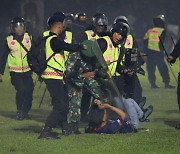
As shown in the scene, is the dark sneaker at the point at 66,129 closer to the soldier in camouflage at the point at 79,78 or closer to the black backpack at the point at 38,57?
the soldier in camouflage at the point at 79,78

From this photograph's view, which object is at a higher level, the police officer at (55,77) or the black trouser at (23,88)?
the police officer at (55,77)

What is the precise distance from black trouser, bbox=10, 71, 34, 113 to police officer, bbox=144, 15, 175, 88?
727 centimetres

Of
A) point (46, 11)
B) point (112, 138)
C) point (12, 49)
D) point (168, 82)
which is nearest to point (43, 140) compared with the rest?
point (112, 138)

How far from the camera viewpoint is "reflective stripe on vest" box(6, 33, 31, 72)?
16016 millimetres

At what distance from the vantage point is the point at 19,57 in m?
16.1

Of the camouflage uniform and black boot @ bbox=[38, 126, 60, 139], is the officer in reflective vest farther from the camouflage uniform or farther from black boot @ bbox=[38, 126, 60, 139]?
black boot @ bbox=[38, 126, 60, 139]

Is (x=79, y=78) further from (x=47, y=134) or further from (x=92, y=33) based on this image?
(x=92, y=33)

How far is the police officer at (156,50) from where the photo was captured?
2305 cm

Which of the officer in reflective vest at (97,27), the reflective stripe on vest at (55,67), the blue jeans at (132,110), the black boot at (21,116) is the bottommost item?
the black boot at (21,116)

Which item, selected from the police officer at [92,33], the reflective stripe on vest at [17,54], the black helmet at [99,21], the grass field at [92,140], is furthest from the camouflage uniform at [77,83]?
the reflective stripe on vest at [17,54]

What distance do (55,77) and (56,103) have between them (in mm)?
433

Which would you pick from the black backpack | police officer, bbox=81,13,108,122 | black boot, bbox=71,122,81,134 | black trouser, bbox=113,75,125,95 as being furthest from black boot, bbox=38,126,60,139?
police officer, bbox=81,13,108,122

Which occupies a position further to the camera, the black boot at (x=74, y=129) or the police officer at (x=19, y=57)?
the police officer at (x=19, y=57)

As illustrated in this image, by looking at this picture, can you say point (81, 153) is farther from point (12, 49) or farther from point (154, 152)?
point (12, 49)
